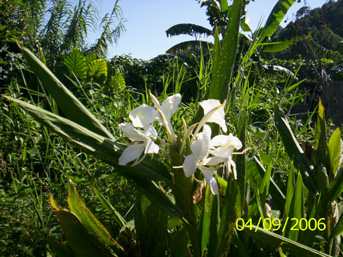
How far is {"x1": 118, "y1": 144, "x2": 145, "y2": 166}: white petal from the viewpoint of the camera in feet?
3.19

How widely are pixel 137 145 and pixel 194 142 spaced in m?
0.12

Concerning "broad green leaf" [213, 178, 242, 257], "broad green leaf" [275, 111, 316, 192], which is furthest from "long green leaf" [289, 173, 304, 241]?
"broad green leaf" [213, 178, 242, 257]

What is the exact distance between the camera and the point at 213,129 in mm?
1136

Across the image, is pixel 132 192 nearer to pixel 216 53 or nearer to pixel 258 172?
pixel 258 172

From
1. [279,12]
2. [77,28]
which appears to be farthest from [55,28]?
[279,12]

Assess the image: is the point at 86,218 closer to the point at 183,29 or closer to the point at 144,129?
the point at 144,129

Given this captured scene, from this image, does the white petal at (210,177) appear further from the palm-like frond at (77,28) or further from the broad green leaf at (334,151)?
the palm-like frond at (77,28)

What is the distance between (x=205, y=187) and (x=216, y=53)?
0.33m

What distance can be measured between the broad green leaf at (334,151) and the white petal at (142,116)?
52 cm

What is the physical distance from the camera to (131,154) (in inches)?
→ 38.4

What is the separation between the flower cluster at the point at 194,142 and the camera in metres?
0.93

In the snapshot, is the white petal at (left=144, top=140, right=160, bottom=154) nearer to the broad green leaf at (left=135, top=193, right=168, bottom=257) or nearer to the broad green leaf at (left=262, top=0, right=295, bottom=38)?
the broad green leaf at (left=135, top=193, right=168, bottom=257)

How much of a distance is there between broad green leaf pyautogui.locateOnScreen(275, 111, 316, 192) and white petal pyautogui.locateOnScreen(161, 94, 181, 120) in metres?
0.45

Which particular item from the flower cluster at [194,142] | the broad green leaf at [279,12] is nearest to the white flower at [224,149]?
the flower cluster at [194,142]
